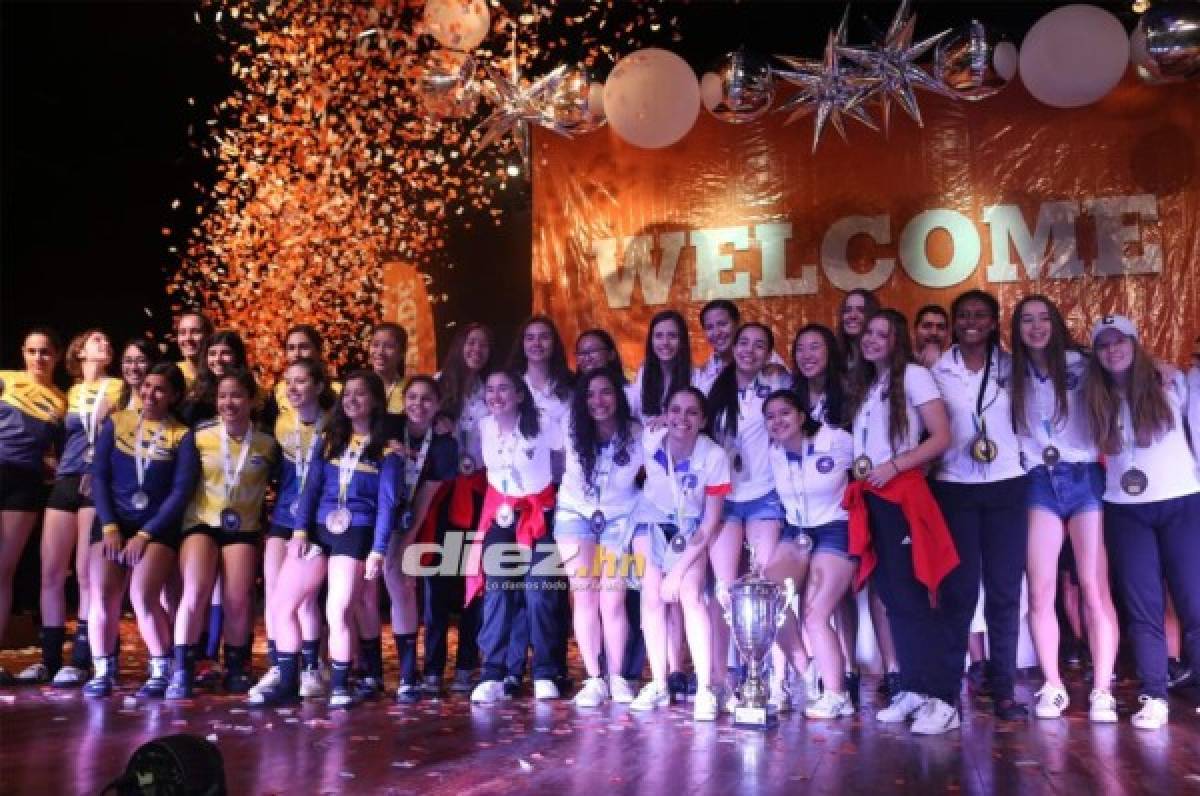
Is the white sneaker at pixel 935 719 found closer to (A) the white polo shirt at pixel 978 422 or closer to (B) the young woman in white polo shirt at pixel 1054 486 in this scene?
(B) the young woman in white polo shirt at pixel 1054 486

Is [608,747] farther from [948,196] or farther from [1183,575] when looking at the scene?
[948,196]

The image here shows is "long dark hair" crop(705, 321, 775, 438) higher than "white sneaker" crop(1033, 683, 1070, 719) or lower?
higher

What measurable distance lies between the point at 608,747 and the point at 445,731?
0.74 metres

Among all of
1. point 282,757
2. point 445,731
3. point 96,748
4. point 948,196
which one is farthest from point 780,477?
point 948,196

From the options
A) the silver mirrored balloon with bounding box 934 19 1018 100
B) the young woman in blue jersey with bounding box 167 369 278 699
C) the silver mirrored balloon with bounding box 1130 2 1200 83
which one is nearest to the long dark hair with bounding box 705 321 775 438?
the young woman in blue jersey with bounding box 167 369 278 699

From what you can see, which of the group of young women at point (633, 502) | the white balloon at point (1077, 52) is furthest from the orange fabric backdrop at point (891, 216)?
the group of young women at point (633, 502)

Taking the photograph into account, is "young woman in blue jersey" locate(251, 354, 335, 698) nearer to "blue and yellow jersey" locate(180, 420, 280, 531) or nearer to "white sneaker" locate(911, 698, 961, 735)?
"blue and yellow jersey" locate(180, 420, 280, 531)

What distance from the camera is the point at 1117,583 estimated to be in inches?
193

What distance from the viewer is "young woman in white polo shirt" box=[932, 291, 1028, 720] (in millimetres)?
4750

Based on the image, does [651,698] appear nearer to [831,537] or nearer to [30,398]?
[831,537]

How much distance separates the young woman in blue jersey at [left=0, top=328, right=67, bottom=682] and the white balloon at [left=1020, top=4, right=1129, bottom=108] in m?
5.63

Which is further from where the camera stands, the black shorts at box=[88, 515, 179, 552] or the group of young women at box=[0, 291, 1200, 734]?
the black shorts at box=[88, 515, 179, 552]

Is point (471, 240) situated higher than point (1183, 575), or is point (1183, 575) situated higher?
point (471, 240)

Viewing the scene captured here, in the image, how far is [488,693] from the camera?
5.37m
